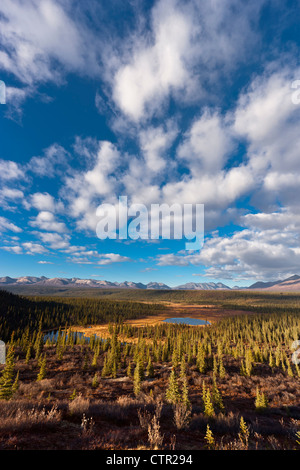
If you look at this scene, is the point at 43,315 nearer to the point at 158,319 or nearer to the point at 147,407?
the point at 158,319

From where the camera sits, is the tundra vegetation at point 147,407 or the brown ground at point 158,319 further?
the brown ground at point 158,319

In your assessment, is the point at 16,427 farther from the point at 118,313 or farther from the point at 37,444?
the point at 118,313

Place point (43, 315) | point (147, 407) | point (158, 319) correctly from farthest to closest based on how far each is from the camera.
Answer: point (158, 319)
point (43, 315)
point (147, 407)

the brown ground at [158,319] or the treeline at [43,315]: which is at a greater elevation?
the treeline at [43,315]

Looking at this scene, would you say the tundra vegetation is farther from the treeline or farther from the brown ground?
the treeline

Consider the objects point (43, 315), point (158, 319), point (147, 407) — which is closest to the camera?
point (147, 407)

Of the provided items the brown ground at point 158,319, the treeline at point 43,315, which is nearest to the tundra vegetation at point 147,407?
the brown ground at point 158,319

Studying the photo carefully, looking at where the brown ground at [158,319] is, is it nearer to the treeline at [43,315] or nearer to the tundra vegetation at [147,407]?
the treeline at [43,315]

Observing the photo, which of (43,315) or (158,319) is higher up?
(43,315)

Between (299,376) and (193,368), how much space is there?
607 inches

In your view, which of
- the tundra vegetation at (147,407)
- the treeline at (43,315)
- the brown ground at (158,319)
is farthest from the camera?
the brown ground at (158,319)

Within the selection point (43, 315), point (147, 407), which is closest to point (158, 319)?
point (43, 315)

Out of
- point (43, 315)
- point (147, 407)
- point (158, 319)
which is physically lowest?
point (158, 319)
